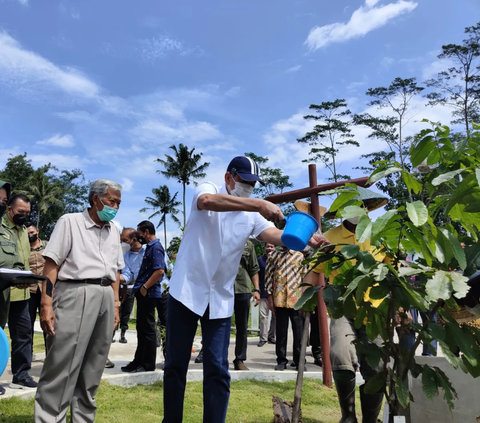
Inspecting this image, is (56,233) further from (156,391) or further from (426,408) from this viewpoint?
(426,408)

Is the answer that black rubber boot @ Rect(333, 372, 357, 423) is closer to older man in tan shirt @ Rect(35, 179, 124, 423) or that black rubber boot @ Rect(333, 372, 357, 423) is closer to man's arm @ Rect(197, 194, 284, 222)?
man's arm @ Rect(197, 194, 284, 222)

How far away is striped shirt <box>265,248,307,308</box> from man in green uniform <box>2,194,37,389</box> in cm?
328

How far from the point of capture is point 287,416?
151 inches

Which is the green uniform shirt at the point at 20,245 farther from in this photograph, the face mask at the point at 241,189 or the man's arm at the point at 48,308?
the face mask at the point at 241,189

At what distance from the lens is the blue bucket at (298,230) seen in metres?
2.45

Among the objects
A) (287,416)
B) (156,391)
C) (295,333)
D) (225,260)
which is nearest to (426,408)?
(287,416)

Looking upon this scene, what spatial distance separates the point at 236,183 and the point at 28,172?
49.4 m

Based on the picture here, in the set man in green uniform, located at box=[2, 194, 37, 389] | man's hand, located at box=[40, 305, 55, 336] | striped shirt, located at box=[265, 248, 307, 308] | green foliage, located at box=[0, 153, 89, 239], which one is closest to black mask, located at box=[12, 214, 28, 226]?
man in green uniform, located at box=[2, 194, 37, 389]

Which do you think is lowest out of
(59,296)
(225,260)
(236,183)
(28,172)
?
(59,296)

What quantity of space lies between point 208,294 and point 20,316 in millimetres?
2856

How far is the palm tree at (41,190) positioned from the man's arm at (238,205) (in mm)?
47696

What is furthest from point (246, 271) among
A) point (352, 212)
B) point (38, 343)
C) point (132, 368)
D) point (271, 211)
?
point (352, 212)

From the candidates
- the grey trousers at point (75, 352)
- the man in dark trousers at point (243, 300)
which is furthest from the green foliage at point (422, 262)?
the man in dark trousers at point (243, 300)

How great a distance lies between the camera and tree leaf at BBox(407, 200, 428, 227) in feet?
5.19
